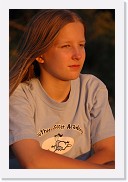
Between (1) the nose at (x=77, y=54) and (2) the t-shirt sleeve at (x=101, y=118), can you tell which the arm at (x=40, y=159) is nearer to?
(2) the t-shirt sleeve at (x=101, y=118)

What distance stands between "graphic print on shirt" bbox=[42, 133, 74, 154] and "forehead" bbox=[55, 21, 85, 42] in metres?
0.43

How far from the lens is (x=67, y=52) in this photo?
210cm

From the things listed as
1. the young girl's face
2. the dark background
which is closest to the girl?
the young girl's face

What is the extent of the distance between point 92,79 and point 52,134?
1.05 feet

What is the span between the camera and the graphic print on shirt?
2107 mm

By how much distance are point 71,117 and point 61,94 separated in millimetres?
119

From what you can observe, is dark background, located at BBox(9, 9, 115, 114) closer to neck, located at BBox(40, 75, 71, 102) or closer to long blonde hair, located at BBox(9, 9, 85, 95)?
long blonde hair, located at BBox(9, 9, 85, 95)

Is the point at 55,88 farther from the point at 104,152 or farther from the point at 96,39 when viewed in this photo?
the point at 96,39

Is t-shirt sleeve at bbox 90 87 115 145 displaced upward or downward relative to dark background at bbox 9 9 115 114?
downward
